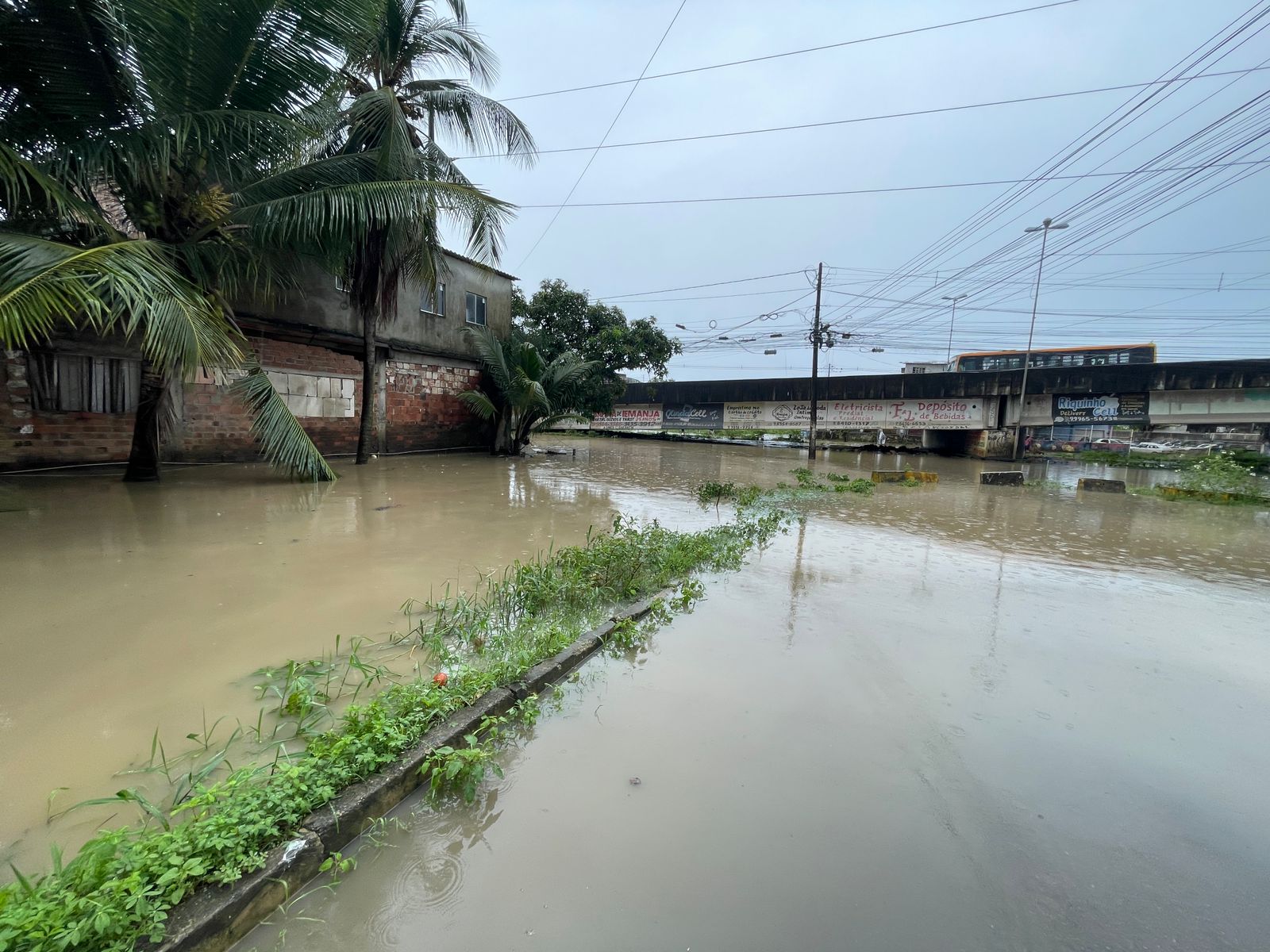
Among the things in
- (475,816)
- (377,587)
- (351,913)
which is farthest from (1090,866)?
(377,587)

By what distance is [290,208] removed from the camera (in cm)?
754

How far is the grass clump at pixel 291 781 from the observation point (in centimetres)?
138

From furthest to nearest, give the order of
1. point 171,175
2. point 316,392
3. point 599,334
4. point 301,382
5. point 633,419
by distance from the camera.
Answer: point 633,419, point 599,334, point 316,392, point 301,382, point 171,175

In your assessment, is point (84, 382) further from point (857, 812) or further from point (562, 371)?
point (857, 812)

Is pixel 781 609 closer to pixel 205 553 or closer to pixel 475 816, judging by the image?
pixel 475 816

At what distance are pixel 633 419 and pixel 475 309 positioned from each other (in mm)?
17009

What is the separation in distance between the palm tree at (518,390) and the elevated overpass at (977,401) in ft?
45.8

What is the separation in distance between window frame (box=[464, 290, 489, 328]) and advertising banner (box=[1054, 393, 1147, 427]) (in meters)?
21.2

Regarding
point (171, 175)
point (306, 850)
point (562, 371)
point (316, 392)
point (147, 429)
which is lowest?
point (306, 850)

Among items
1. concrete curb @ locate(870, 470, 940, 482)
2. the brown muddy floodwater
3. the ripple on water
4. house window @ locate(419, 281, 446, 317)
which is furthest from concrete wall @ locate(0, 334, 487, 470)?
concrete curb @ locate(870, 470, 940, 482)

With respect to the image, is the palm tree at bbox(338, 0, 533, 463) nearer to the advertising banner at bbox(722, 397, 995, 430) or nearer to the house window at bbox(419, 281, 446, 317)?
the house window at bbox(419, 281, 446, 317)

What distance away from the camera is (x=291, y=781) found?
6.29 ft

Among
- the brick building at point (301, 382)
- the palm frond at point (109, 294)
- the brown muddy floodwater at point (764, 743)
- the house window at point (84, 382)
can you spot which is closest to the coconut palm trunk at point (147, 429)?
the brick building at point (301, 382)

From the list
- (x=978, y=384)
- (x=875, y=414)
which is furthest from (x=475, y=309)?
(x=978, y=384)
